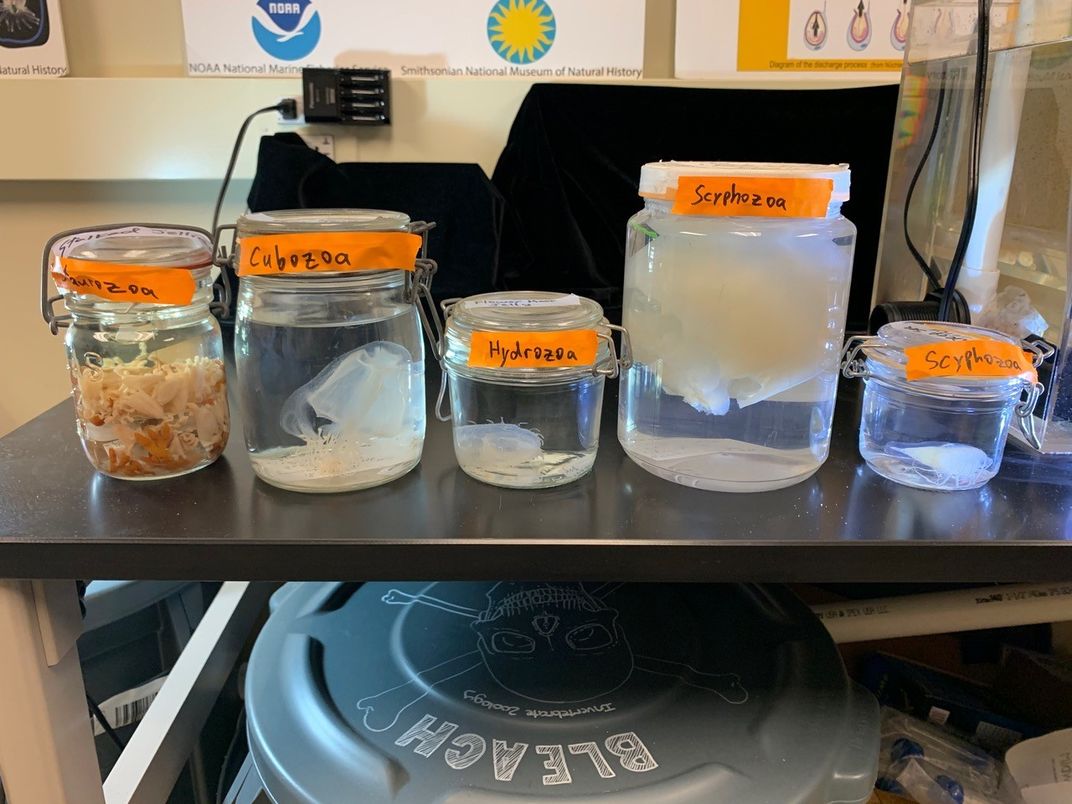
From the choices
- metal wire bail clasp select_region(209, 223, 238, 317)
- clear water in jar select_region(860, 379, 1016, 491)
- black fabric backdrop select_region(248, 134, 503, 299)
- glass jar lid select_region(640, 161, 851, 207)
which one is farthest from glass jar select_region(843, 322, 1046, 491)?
black fabric backdrop select_region(248, 134, 503, 299)

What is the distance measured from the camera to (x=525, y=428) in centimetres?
60

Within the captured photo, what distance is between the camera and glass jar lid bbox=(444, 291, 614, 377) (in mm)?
551

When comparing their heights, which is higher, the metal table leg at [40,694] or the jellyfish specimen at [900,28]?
the jellyfish specimen at [900,28]

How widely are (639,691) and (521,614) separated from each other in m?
0.16

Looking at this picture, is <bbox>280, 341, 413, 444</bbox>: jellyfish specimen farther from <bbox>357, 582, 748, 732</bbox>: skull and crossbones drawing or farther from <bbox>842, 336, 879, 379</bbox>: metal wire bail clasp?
<bbox>842, 336, 879, 379</bbox>: metal wire bail clasp

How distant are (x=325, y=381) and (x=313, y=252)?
98 millimetres

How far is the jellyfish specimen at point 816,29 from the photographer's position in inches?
44.7

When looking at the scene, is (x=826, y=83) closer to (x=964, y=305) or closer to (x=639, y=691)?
(x=964, y=305)

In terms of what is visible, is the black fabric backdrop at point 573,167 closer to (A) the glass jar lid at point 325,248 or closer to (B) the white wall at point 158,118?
(B) the white wall at point 158,118

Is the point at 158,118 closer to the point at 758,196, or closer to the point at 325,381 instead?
the point at 325,381

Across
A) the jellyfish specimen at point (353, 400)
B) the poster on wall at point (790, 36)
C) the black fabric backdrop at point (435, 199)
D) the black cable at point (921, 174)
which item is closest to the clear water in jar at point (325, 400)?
the jellyfish specimen at point (353, 400)

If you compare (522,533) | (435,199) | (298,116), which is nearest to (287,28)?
(298,116)

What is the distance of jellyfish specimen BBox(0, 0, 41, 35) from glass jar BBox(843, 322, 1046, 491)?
1.20 metres

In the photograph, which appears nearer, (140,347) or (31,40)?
(140,347)
